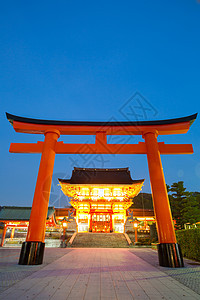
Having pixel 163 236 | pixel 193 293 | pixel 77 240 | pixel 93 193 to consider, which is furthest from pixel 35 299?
pixel 93 193

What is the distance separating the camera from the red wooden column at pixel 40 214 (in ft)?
19.3

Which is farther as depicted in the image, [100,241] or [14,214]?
[14,214]

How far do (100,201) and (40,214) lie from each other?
59.5 ft

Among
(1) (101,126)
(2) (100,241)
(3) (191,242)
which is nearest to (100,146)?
(1) (101,126)

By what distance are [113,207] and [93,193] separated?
341 cm

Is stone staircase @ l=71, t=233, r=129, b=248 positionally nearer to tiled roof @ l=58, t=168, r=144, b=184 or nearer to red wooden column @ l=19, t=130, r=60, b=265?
tiled roof @ l=58, t=168, r=144, b=184

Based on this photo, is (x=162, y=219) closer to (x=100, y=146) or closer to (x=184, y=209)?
(x=100, y=146)

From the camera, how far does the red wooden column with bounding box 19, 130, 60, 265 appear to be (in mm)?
5883

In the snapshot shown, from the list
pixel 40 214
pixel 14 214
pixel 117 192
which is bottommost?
pixel 40 214

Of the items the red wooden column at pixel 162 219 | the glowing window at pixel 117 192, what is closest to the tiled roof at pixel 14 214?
the glowing window at pixel 117 192

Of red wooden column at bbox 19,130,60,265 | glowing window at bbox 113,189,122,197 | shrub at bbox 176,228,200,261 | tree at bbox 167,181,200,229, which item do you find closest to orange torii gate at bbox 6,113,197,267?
red wooden column at bbox 19,130,60,265

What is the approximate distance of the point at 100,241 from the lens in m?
17.8

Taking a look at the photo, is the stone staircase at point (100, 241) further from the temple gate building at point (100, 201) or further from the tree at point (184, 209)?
the tree at point (184, 209)

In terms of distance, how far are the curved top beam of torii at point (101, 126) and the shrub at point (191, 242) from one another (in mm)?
5166
